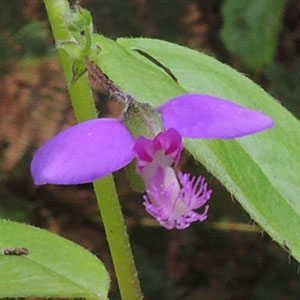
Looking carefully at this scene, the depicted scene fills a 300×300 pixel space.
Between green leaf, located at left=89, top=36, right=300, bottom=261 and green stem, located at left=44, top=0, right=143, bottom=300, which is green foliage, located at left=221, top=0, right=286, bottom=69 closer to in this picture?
green leaf, located at left=89, top=36, right=300, bottom=261

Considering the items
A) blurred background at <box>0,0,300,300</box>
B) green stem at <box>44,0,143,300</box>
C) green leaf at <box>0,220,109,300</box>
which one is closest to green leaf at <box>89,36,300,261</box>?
green stem at <box>44,0,143,300</box>

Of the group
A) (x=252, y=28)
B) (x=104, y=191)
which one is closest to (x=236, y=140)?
(x=104, y=191)

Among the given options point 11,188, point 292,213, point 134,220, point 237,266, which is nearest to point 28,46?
point 11,188

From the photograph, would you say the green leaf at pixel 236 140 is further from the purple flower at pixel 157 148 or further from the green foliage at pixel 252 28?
the green foliage at pixel 252 28

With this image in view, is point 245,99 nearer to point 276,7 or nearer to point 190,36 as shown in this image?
point 276,7

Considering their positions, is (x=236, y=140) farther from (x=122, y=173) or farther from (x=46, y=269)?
(x=122, y=173)

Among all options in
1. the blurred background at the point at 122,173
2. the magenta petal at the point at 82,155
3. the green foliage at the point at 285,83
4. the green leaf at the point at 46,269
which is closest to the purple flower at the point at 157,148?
the magenta petal at the point at 82,155
